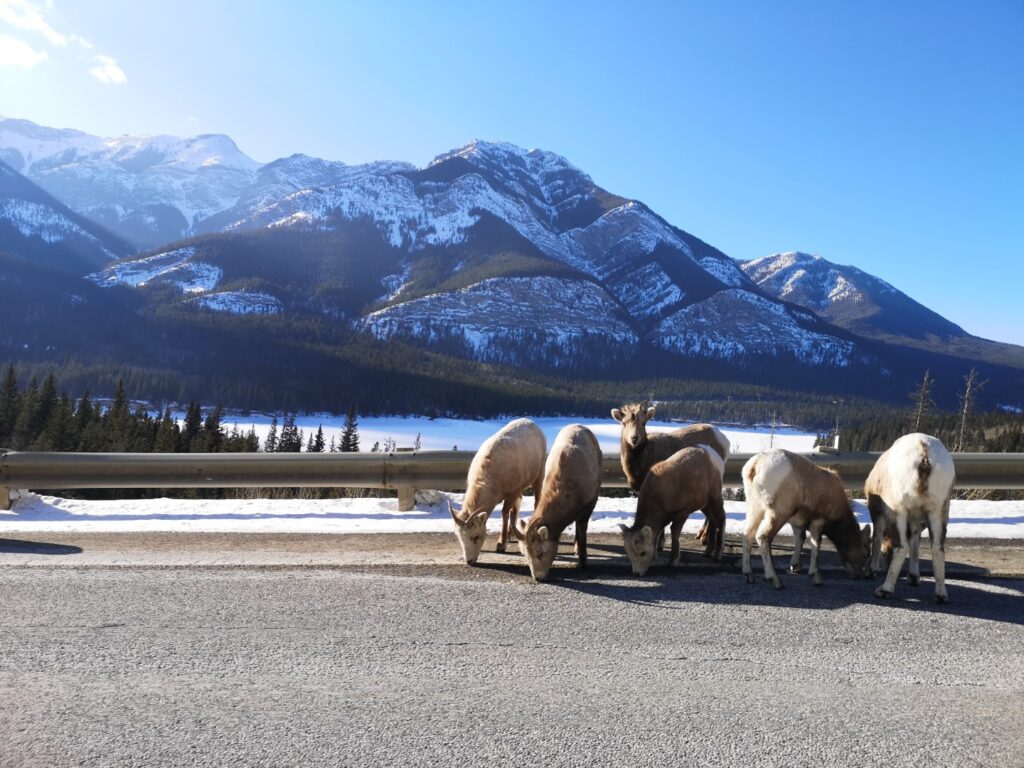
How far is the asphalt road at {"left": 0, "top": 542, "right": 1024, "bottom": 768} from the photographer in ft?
12.0

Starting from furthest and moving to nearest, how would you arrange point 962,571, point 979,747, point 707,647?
point 962,571
point 707,647
point 979,747

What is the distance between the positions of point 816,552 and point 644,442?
104 inches

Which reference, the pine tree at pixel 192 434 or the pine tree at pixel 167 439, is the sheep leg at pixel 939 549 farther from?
the pine tree at pixel 192 434

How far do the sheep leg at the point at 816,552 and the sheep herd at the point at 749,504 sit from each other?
0.01 m

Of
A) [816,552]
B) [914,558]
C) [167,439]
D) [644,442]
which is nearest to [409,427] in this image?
[167,439]

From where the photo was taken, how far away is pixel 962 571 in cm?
713

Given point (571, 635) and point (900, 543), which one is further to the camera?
point (900, 543)

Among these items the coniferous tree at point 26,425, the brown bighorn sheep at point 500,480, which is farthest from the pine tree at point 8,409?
the brown bighorn sheep at point 500,480

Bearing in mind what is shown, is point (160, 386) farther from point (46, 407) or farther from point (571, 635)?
point (571, 635)

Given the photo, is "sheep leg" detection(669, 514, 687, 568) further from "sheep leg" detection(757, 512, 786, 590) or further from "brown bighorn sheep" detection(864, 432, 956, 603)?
"brown bighorn sheep" detection(864, 432, 956, 603)

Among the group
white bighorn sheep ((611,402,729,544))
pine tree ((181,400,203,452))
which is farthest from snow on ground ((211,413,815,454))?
white bighorn sheep ((611,402,729,544))

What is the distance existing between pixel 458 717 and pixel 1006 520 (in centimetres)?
945

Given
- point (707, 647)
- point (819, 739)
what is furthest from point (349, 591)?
point (819, 739)

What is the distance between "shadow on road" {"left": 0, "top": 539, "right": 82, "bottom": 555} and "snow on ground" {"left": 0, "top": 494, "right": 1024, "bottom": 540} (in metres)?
0.64
